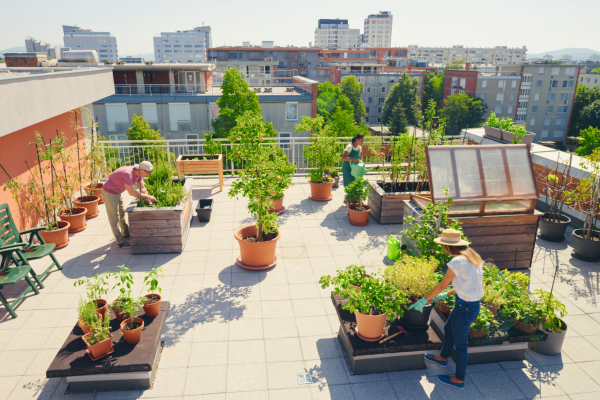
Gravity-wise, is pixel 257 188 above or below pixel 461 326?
above

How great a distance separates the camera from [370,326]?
3.94m

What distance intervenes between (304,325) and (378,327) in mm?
1226

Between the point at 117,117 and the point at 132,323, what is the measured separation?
30632 mm

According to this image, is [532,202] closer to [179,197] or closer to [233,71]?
[179,197]

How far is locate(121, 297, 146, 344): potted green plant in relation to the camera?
3.88 metres

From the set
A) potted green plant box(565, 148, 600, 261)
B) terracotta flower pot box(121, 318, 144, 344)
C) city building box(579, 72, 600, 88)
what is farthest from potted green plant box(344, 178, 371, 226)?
city building box(579, 72, 600, 88)

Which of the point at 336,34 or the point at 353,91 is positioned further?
the point at 336,34

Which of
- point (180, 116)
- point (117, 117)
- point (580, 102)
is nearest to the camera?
point (117, 117)

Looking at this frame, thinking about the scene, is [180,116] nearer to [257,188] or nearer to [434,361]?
[257,188]

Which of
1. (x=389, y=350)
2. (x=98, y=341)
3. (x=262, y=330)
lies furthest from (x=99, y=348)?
(x=389, y=350)

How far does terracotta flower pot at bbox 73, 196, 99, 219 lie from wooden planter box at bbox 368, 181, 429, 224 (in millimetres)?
5968

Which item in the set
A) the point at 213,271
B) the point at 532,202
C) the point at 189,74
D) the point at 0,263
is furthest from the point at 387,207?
the point at 189,74

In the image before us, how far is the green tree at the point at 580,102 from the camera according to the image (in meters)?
56.4

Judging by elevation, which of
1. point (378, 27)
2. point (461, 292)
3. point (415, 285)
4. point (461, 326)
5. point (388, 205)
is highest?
point (378, 27)
